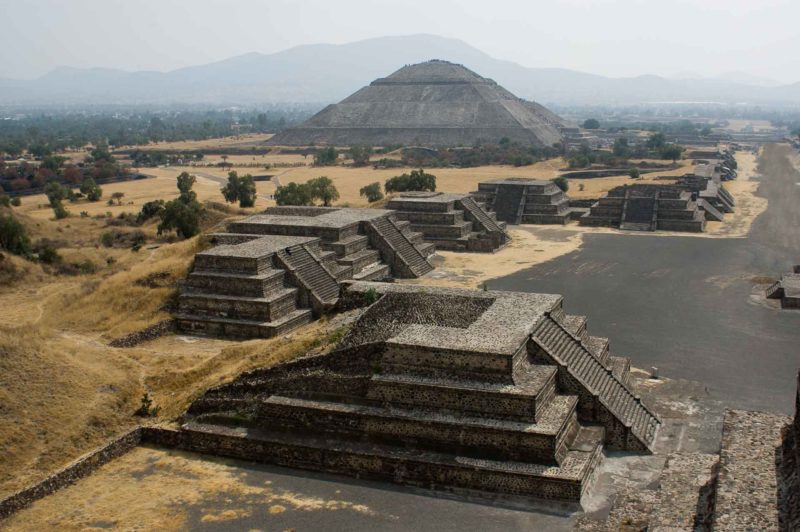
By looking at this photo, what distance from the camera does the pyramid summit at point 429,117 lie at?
128875 mm

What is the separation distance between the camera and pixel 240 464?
18.7 metres

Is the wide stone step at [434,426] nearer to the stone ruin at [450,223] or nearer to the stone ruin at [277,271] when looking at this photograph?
the stone ruin at [277,271]

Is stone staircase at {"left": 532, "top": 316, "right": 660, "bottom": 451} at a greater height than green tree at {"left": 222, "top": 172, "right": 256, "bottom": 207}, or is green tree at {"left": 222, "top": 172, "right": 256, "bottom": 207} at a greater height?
green tree at {"left": 222, "top": 172, "right": 256, "bottom": 207}

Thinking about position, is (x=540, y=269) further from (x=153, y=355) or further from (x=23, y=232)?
(x=23, y=232)

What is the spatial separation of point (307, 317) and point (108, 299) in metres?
8.28

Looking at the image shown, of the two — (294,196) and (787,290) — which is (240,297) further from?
(294,196)

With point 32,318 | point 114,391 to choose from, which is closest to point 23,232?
point 32,318

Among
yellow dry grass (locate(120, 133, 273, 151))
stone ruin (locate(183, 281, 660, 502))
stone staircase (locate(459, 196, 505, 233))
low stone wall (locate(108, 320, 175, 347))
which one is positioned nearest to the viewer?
stone ruin (locate(183, 281, 660, 502))

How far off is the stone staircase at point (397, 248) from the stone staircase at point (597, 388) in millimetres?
17290

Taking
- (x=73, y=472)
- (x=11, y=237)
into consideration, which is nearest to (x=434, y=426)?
(x=73, y=472)

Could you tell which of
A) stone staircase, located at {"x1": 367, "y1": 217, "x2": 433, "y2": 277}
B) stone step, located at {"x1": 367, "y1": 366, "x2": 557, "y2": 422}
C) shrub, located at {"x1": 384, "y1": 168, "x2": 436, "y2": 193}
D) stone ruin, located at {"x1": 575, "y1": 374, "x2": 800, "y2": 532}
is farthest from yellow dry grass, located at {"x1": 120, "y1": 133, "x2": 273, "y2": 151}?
stone ruin, located at {"x1": 575, "y1": 374, "x2": 800, "y2": 532}

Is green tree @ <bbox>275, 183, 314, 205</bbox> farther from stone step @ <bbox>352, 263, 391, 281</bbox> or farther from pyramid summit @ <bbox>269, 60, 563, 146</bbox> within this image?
pyramid summit @ <bbox>269, 60, 563, 146</bbox>

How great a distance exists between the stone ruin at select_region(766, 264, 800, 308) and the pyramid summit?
90.2 m

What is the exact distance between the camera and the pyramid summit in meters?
129
